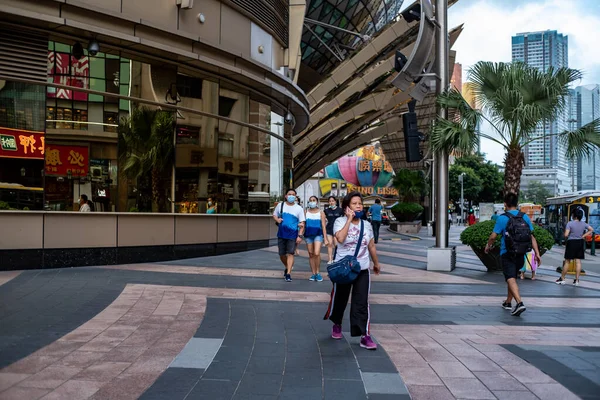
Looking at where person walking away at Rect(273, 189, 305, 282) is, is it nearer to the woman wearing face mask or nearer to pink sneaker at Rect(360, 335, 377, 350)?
the woman wearing face mask

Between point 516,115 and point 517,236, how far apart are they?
5.55 metres

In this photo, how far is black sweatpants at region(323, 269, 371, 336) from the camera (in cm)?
575

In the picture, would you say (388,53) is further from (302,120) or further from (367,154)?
(367,154)

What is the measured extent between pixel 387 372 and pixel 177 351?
1.97 meters

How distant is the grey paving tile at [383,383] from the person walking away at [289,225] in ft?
19.4

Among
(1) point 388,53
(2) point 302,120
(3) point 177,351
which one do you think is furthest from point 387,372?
(1) point 388,53

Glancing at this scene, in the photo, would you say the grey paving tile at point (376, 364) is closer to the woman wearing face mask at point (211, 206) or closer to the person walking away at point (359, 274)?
the person walking away at point (359, 274)

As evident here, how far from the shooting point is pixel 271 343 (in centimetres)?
591

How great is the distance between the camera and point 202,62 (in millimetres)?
13961

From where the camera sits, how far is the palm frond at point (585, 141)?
12805 mm

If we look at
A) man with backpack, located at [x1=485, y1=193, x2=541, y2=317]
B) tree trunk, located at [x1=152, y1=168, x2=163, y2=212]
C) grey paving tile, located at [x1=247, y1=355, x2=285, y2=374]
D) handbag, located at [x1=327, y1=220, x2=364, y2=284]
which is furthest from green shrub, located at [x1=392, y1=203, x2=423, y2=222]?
grey paving tile, located at [x1=247, y1=355, x2=285, y2=374]

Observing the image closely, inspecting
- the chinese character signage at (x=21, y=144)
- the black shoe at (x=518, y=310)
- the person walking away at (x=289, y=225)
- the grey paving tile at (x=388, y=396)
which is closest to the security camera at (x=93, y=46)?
the chinese character signage at (x=21, y=144)

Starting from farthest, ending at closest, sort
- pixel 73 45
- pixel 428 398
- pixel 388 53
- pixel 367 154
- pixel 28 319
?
1. pixel 367 154
2. pixel 388 53
3. pixel 73 45
4. pixel 28 319
5. pixel 428 398

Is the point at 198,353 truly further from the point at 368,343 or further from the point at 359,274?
the point at 359,274
